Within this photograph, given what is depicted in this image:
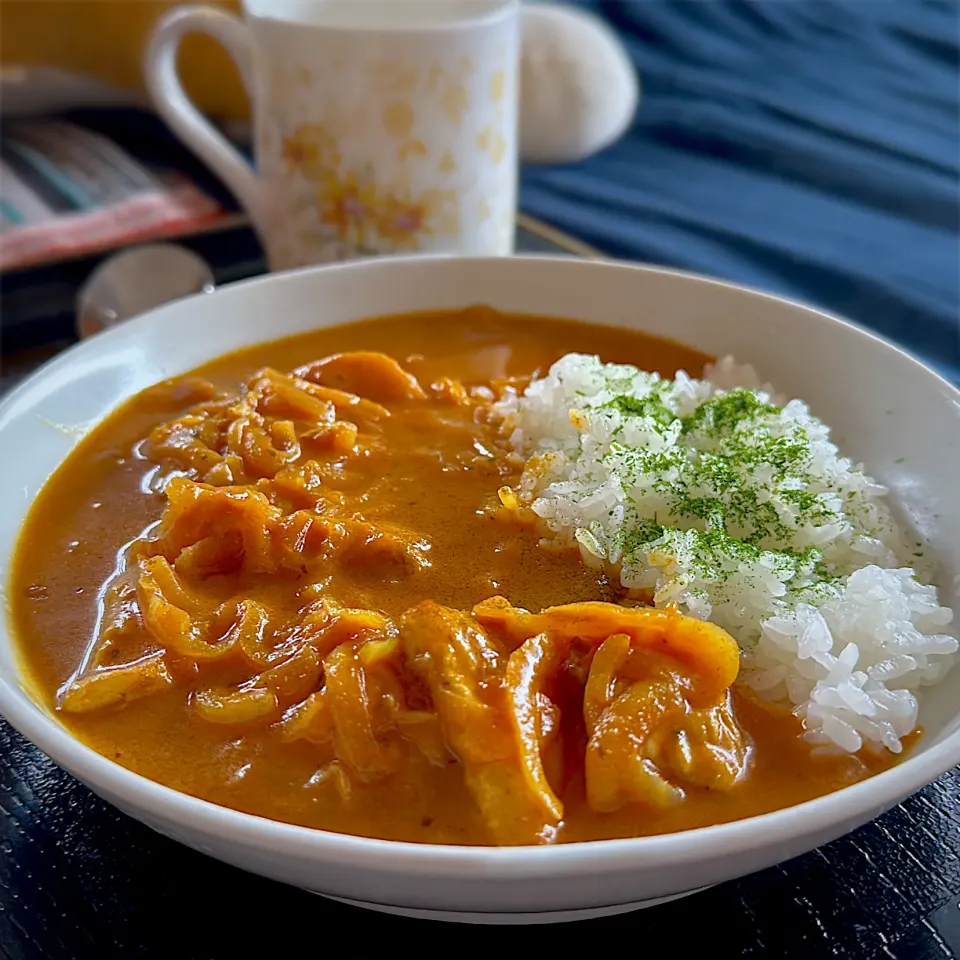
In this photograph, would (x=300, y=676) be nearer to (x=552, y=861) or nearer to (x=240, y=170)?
(x=552, y=861)

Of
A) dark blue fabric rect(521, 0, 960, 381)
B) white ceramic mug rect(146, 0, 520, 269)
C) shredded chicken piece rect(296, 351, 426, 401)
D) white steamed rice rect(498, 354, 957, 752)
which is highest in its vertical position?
white ceramic mug rect(146, 0, 520, 269)

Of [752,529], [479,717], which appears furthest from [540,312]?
[479,717]

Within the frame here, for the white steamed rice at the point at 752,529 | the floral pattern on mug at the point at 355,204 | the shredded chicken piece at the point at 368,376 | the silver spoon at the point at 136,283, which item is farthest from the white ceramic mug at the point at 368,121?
the white steamed rice at the point at 752,529

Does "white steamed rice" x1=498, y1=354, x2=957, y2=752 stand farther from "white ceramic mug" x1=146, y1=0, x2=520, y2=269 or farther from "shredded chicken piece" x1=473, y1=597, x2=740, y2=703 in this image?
"white ceramic mug" x1=146, y1=0, x2=520, y2=269

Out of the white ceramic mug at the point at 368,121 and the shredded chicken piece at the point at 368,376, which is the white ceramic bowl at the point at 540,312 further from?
the white ceramic mug at the point at 368,121

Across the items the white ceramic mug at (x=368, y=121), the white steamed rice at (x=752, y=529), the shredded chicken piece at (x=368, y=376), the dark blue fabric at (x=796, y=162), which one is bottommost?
the dark blue fabric at (x=796, y=162)

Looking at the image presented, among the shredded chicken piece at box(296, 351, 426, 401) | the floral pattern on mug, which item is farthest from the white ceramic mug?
the shredded chicken piece at box(296, 351, 426, 401)
